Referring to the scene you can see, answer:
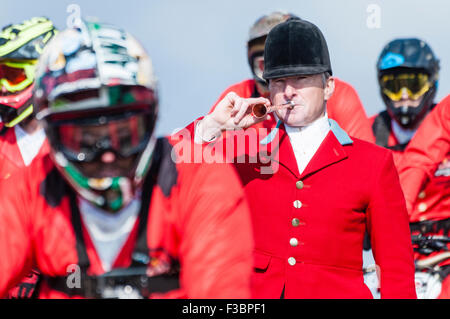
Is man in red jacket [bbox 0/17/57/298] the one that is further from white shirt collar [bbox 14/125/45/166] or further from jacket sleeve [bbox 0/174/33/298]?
jacket sleeve [bbox 0/174/33/298]

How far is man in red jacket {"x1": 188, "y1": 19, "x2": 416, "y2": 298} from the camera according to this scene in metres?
4.93

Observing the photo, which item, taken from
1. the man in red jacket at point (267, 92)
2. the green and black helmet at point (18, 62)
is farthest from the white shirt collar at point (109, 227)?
the green and black helmet at point (18, 62)

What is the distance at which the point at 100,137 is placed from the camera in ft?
11.9

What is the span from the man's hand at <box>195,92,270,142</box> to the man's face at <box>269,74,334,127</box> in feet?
0.33

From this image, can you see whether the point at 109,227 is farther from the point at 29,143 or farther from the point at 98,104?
the point at 29,143

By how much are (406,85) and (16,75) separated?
3474 mm

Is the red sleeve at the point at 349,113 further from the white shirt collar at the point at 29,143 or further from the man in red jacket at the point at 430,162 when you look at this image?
the white shirt collar at the point at 29,143

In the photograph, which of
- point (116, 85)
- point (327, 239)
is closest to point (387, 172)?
point (327, 239)

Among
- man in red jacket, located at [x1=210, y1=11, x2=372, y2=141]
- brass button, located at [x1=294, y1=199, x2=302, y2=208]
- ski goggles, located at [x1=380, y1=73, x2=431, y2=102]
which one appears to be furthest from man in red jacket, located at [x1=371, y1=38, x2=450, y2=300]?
brass button, located at [x1=294, y1=199, x2=302, y2=208]

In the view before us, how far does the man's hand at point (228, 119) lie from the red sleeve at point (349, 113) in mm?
1592

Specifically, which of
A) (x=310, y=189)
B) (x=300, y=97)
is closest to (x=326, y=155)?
(x=310, y=189)

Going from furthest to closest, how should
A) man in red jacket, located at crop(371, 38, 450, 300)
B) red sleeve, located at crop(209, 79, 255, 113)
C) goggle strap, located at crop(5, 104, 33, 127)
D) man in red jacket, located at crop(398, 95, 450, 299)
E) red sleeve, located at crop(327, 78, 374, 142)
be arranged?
man in red jacket, located at crop(371, 38, 450, 300) < man in red jacket, located at crop(398, 95, 450, 299) < goggle strap, located at crop(5, 104, 33, 127) < red sleeve, located at crop(209, 79, 255, 113) < red sleeve, located at crop(327, 78, 374, 142)

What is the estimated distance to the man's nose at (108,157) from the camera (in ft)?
12.0

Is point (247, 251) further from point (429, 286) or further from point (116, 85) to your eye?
point (429, 286)
